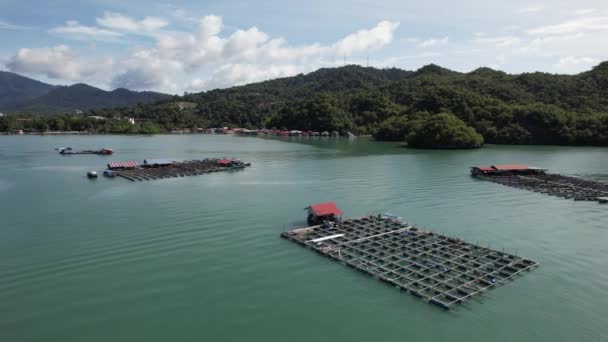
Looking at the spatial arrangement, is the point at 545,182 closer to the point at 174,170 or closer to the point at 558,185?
the point at 558,185

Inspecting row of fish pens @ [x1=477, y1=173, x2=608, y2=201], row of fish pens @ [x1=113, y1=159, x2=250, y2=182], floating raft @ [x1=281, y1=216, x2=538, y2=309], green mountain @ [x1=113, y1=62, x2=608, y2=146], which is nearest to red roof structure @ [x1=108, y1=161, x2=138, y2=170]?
row of fish pens @ [x1=113, y1=159, x2=250, y2=182]

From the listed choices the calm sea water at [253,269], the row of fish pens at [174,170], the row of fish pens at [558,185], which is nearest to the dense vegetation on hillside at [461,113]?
the row of fish pens at [558,185]

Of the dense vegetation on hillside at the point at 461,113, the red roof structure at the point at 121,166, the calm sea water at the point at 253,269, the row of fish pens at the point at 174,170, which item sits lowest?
the calm sea water at the point at 253,269

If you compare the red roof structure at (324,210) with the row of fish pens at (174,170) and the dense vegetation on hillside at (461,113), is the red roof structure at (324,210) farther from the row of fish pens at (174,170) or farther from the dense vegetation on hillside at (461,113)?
the dense vegetation on hillside at (461,113)

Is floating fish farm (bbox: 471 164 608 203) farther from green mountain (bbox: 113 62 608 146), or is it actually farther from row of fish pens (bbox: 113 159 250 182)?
green mountain (bbox: 113 62 608 146)

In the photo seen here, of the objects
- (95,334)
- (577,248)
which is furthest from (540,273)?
(95,334)

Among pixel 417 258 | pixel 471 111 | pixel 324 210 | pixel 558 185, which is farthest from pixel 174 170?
pixel 471 111

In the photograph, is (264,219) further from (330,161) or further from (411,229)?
(330,161)
